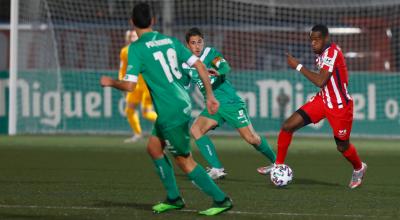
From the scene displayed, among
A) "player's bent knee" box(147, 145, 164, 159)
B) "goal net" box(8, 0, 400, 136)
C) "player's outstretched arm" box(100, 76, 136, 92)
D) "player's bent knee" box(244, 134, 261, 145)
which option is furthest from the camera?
"goal net" box(8, 0, 400, 136)

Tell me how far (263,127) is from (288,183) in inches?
407

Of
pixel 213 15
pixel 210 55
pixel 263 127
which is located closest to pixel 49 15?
pixel 213 15

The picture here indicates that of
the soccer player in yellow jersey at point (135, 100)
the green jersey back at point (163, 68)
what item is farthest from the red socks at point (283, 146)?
the soccer player in yellow jersey at point (135, 100)

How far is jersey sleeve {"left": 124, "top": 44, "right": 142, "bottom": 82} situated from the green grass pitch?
3.77ft

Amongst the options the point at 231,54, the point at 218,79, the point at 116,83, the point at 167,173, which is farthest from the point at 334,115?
the point at 231,54

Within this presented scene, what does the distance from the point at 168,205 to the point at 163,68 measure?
123 centimetres

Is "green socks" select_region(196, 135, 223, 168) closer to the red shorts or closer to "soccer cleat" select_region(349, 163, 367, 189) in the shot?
the red shorts

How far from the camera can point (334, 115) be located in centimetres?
1047

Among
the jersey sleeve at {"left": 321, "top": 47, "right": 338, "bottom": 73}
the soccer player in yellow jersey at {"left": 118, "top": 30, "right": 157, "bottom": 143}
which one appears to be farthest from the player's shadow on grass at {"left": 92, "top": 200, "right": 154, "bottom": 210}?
the soccer player in yellow jersey at {"left": 118, "top": 30, "right": 157, "bottom": 143}

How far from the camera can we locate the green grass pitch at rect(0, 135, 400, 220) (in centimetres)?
812

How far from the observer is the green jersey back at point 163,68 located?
773cm

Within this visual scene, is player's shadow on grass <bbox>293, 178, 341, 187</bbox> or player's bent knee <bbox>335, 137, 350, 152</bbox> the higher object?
player's bent knee <bbox>335, 137, 350, 152</bbox>

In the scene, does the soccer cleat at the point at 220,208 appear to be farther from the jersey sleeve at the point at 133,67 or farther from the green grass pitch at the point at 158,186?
the jersey sleeve at the point at 133,67

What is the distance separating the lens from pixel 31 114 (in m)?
20.7
